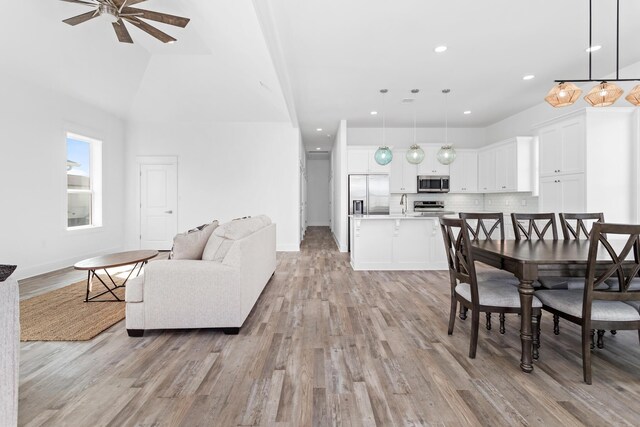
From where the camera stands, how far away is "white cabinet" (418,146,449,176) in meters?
7.34

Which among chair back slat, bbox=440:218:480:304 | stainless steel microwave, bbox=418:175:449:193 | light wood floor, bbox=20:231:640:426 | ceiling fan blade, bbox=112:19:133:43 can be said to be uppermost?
ceiling fan blade, bbox=112:19:133:43

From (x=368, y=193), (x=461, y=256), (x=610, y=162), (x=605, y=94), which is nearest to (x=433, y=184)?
(x=368, y=193)

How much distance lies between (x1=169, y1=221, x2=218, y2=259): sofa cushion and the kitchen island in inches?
109

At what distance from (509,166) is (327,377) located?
607cm

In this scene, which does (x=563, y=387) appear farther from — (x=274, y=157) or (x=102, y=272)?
(x=274, y=157)

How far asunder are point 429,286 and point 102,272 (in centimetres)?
484

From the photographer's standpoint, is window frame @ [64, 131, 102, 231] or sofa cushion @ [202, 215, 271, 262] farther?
window frame @ [64, 131, 102, 231]

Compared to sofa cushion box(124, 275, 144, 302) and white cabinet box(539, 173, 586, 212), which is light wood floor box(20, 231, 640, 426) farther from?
white cabinet box(539, 173, 586, 212)

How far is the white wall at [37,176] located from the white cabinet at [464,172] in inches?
305

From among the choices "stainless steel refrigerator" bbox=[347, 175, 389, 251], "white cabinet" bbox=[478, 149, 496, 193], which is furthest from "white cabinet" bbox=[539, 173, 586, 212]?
"stainless steel refrigerator" bbox=[347, 175, 389, 251]

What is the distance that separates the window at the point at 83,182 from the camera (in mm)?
5602

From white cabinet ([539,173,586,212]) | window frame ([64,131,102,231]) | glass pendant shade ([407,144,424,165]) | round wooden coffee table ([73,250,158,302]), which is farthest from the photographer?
window frame ([64,131,102,231])

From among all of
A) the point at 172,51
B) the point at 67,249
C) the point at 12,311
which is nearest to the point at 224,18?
the point at 172,51

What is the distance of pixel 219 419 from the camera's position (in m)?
1.62
